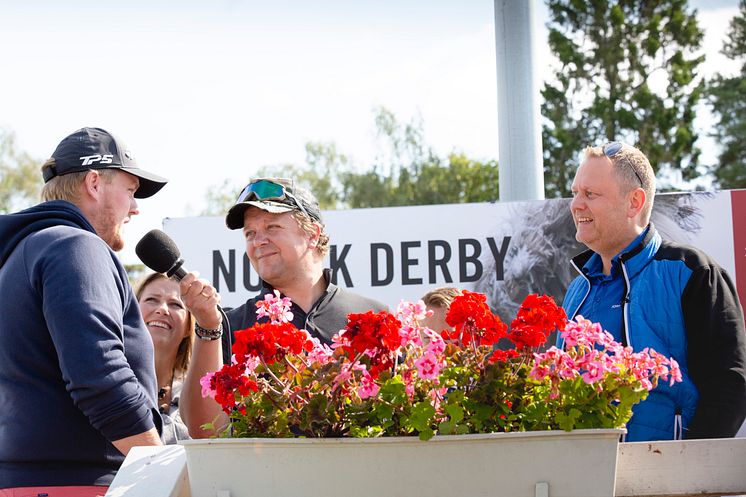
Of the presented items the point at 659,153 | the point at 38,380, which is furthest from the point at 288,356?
the point at 659,153

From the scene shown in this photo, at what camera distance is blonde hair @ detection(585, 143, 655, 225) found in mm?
3340

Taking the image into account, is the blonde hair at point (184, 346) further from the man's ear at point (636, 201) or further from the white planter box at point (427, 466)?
the white planter box at point (427, 466)

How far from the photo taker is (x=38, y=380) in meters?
2.33

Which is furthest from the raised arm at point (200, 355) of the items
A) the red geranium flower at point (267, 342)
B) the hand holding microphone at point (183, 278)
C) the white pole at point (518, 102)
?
the white pole at point (518, 102)

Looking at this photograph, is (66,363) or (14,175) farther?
(14,175)

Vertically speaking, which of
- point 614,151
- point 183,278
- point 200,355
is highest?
point 614,151

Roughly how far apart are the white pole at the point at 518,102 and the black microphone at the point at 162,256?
2.63 meters

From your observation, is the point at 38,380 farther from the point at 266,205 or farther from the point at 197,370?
the point at 266,205

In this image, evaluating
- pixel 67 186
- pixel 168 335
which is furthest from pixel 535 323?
pixel 168 335

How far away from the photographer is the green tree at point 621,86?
28.0 metres

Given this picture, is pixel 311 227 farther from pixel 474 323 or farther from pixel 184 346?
pixel 474 323

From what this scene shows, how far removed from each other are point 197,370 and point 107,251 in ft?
2.22

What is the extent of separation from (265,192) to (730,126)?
28548 millimetres

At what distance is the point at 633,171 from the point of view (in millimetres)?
3359
